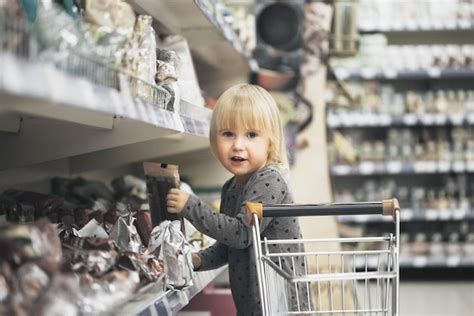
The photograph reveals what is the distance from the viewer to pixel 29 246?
4.12ft

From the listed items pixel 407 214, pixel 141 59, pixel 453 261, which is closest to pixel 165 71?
pixel 141 59

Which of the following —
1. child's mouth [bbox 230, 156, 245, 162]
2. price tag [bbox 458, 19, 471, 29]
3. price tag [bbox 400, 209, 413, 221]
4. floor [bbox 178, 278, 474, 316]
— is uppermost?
price tag [bbox 458, 19, 471, 29]

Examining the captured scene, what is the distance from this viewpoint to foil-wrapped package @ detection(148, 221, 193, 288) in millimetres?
1884

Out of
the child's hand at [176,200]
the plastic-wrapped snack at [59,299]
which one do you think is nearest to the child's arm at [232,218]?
the child's hand at [176,200]

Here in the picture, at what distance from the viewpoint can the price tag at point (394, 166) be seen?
21.0ft

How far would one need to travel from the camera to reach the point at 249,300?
2201 mm

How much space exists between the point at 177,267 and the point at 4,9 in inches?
37.5

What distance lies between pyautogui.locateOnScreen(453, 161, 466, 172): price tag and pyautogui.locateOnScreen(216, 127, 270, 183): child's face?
4480mm

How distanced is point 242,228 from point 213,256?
283 mm

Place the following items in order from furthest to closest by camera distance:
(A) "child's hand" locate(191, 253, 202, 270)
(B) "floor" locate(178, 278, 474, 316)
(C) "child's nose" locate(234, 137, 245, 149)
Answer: (B) "floor" locate(178, 278, 474, 316), (A) "child's hand" locate(191, 253, 202, 270), (C) "child's nose" locate(234, 137, 245, 149)

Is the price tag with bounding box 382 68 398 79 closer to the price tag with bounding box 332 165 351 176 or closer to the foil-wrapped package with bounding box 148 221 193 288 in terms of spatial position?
the price tag with bounding box 332 165 351 176

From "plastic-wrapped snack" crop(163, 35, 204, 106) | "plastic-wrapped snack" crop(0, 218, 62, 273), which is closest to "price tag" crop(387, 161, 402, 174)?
"plastic-wrapped snack" crop(163, 35, 204, 106)

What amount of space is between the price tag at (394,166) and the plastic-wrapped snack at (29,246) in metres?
5.26

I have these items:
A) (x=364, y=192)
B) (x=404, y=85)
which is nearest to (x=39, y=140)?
(x=364, y=192)
